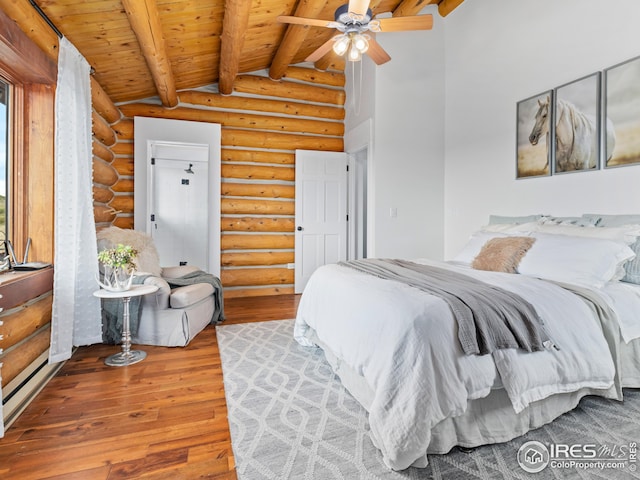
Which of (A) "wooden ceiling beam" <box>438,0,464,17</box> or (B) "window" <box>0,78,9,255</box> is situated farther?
(A) "wooden ceiling beam" <box>438,0,464,17</box>

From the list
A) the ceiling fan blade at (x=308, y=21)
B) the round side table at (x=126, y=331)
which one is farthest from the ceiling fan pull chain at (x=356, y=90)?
the round side table at (x=126, y=331)

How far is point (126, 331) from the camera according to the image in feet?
9.36

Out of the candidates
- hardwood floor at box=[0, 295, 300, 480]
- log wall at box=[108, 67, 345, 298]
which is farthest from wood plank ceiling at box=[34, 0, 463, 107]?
hardwood floor at box=[0, 295, 300, 480]

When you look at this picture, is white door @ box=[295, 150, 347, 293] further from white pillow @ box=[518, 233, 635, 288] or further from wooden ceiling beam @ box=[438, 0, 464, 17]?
white pillow @ box=[518, 233, 635, 288]

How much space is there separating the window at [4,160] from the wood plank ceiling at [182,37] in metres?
0.63

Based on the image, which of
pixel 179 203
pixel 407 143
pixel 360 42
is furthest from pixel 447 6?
pixel 179 203

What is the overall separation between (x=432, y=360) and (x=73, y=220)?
2.61 metres

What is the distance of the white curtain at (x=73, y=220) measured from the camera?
2.52 m

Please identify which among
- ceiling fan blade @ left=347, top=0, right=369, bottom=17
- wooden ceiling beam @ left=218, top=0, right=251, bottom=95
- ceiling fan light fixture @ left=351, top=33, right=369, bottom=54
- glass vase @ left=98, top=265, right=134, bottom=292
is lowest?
glass vase @ left=98, top=265, right=134, bottom=292

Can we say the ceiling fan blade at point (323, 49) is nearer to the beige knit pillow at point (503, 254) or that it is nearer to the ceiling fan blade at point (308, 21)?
the ceiling fan blade at point (308, 21)

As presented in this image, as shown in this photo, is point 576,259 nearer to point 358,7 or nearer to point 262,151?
point 358,7

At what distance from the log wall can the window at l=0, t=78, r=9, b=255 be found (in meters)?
2.42

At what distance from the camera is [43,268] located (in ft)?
8.11

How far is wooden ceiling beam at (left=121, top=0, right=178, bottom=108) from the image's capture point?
8.06ft
